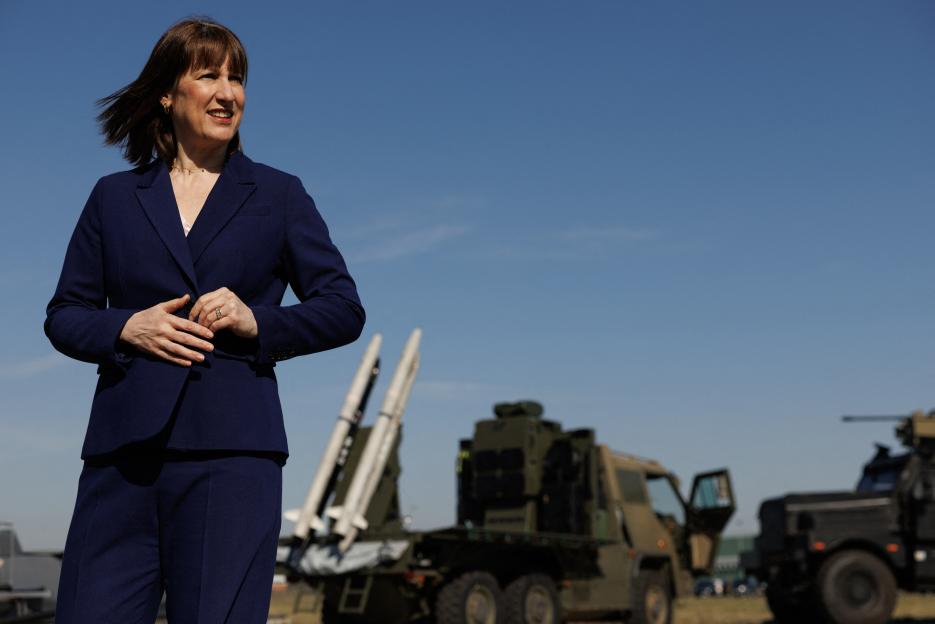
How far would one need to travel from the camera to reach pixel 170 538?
199cm

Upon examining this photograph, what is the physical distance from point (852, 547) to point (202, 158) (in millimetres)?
14543

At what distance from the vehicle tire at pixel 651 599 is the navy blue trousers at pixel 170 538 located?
13.1 meters

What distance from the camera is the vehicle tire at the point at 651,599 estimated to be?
47.6 feet

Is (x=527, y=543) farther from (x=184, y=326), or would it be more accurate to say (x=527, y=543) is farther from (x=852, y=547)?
(x=184, y=326)

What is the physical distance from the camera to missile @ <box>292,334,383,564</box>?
14469 mm

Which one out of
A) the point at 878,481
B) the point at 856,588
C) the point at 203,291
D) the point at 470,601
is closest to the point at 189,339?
the point at 203,291

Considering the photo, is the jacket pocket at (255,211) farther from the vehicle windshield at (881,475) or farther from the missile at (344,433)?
the vehicle windshield at (881,475)

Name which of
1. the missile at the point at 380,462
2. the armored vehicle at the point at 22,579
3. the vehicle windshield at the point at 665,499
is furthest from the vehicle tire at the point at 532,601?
the armored vehicle at the point at 22,579

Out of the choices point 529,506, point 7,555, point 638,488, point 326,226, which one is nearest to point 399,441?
point 529,506

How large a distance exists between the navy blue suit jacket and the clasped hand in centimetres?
3

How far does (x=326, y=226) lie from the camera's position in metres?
2.29

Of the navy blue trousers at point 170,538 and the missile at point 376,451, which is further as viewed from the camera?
the missile at point 376,451

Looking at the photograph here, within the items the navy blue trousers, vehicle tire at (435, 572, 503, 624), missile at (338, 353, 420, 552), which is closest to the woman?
the navy blue trousers

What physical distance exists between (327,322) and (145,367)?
12.8 inches
